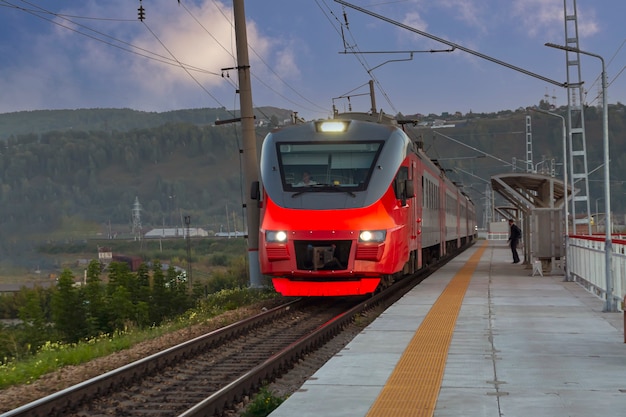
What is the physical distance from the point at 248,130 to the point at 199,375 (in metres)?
13.1

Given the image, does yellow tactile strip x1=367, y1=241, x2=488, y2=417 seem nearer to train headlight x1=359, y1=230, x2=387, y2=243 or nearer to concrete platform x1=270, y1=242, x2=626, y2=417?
concrete platform x1=270, y1=242, x2=626, y2=417

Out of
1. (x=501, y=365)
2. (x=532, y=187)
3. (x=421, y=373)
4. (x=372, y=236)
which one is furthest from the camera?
(x=532, y=187)

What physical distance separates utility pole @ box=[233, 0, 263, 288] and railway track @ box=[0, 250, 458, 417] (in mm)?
6911

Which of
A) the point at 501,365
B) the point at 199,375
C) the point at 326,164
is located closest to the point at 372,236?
the point at 326,164

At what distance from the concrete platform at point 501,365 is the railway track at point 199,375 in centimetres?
88

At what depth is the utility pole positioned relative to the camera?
23.9 metres

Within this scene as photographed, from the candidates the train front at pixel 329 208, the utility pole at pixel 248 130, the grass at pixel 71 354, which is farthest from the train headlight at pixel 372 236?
the utility pole at pixel 248 130

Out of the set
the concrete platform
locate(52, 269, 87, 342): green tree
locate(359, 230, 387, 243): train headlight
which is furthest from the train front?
locate(52, 269, 87, 342): green tree

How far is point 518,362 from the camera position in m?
10.3

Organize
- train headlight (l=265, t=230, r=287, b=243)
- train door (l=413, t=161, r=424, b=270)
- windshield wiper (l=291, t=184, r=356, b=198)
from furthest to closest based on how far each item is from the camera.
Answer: train door (l=413, t=161, r=424, b=270), windshield wiper (l=291, t=184, r=356, b=198), train headlight (l=265, t=230, r=287, b=243)

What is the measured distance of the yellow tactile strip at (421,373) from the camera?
25.7 feet

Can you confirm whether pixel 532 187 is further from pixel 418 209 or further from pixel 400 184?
pixel 400 184

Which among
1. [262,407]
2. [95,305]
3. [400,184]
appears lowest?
[95,305]

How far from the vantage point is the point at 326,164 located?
18.7m
